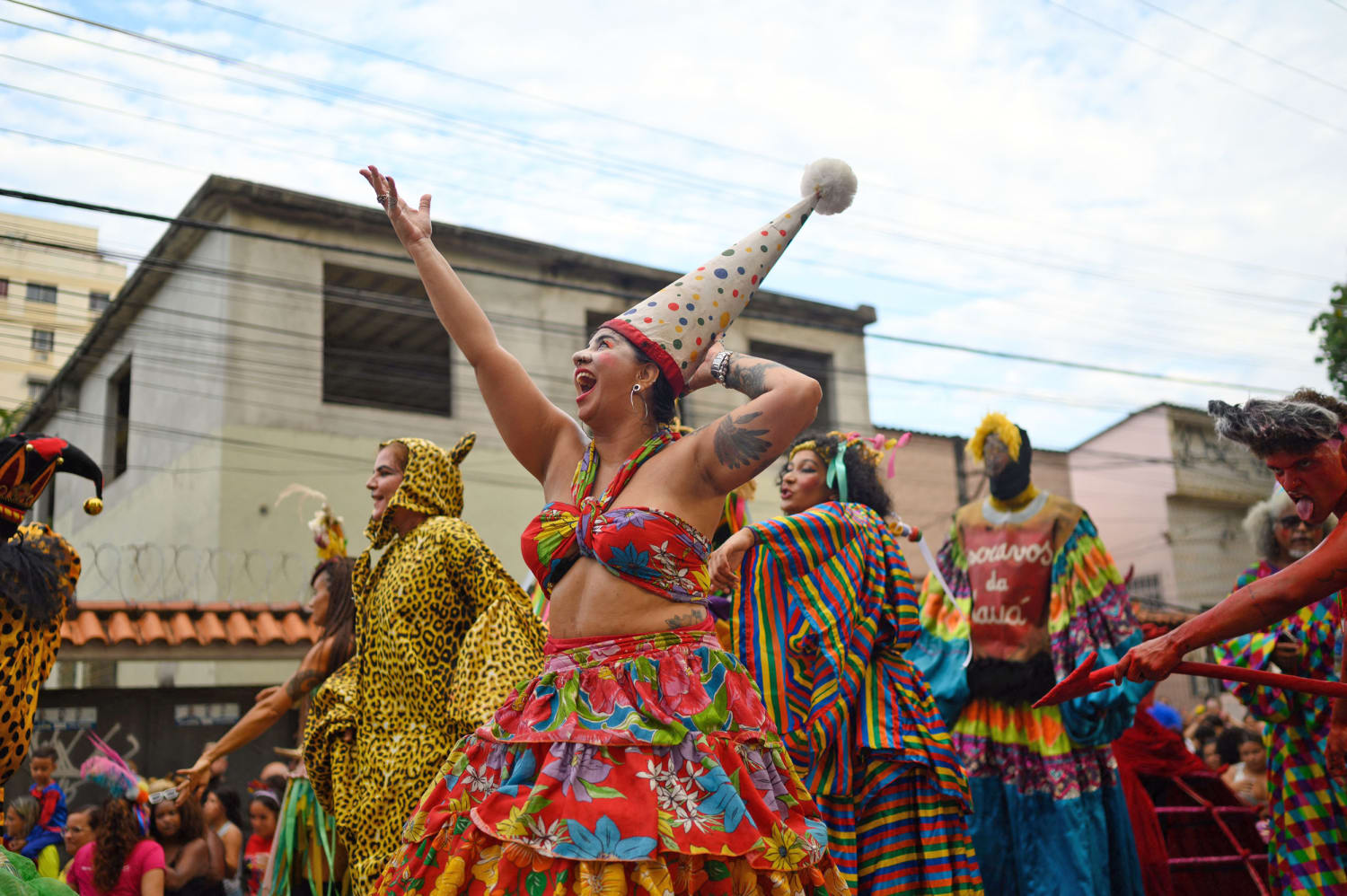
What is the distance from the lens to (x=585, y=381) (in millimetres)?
2906

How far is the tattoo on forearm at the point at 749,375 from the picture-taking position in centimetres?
290

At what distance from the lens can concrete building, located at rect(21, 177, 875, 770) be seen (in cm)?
1619

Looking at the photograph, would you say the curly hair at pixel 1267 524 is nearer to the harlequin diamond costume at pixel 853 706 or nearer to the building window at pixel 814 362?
the harlequin diamond costume at pixel 853 706

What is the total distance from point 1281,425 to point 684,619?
177cm

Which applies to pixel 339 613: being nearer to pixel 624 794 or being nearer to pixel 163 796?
pixel 163 796

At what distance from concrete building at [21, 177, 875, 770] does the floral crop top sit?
11.8 metres

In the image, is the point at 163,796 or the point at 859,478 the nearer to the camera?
the point at 859,478

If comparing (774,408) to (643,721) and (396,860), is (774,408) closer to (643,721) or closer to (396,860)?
(643,721)

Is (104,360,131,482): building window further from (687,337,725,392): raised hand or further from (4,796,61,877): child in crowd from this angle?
(687,337,725,392): raised hand

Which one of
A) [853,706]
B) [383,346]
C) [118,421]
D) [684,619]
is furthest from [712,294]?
[118,421]

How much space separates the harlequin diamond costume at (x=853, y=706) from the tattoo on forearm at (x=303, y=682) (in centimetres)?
227

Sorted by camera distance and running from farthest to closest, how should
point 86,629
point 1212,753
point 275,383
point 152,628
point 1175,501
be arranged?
point 1175,501
point 275,383
point 152,628
point 86,629
point 1212,753

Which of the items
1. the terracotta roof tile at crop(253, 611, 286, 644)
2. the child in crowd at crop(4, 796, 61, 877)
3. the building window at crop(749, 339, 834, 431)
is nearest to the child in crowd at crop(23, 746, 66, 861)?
the child in crowd at crop(4, 796, 61, 877)

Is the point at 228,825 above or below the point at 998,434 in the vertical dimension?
below
